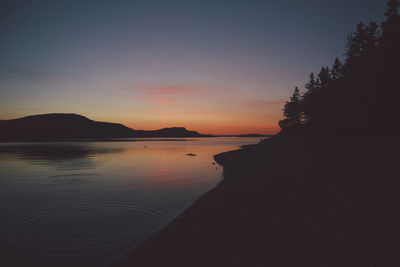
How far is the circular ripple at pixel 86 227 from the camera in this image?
407 inches

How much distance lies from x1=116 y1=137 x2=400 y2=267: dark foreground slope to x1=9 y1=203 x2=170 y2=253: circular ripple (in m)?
2.35

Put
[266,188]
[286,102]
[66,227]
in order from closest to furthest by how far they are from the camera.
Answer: [66,227] → [266,188] → [286,102]

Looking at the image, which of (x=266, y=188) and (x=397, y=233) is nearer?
(x=397, y=233)

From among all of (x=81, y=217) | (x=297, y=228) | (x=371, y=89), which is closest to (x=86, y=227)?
(x=81, y=217)

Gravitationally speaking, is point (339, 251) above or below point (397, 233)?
below

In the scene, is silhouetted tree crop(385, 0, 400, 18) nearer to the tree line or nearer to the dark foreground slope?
the tree line

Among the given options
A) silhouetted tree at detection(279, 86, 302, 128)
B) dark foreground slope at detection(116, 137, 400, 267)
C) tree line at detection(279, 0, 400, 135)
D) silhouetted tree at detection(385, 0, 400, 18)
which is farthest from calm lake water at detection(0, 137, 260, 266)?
silhouetted tree at detection(279, 86, 302, 128)

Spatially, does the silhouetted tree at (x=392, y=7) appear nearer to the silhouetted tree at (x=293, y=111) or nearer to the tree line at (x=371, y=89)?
the tree line at (x=371, y=89)

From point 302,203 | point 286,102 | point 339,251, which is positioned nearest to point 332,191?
point 302,203

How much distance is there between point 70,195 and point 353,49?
42.9 m

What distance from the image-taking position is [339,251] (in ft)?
22.0

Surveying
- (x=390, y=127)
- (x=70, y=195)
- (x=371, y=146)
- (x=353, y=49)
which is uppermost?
(x=353, y=49)

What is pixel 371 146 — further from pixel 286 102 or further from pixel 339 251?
pixel 286 102

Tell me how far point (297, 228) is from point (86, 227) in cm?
1119
